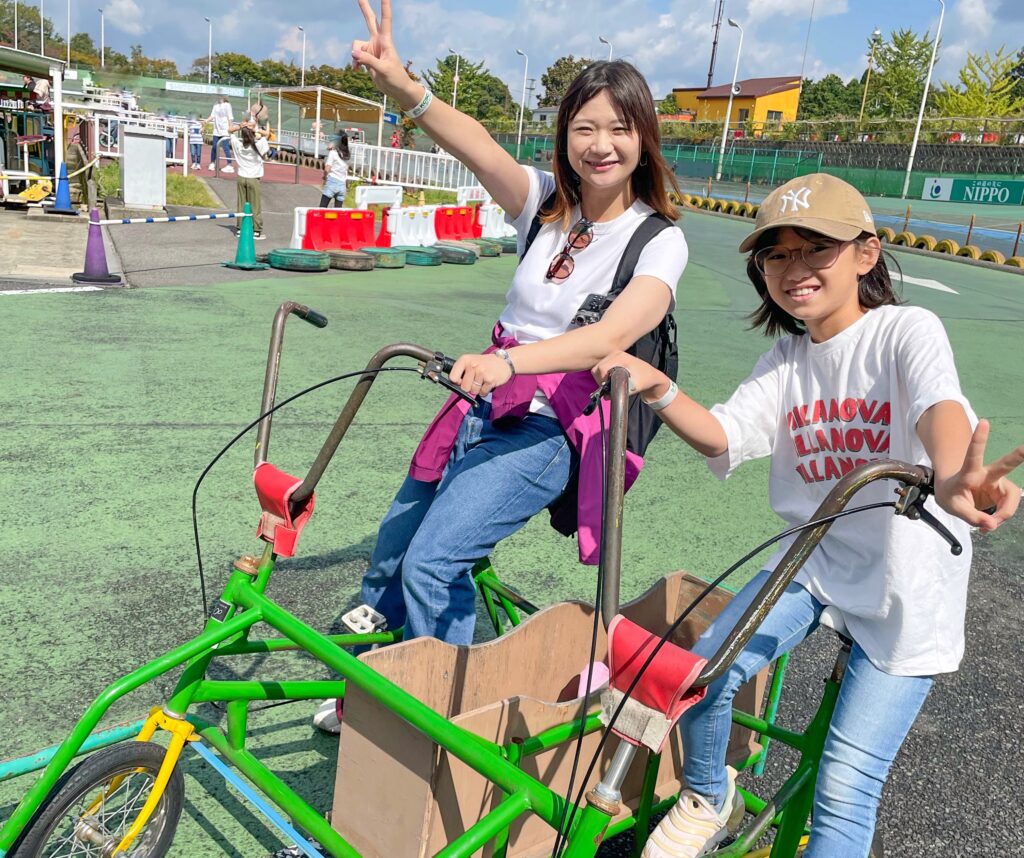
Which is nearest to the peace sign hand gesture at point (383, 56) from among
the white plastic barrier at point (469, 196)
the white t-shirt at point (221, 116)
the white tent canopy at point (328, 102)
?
the white plastic barrier at point (469, 196)

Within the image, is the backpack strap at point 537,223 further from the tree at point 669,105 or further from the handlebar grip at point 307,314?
the tree at point 669,105

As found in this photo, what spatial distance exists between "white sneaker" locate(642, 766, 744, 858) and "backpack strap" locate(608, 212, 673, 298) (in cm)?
127

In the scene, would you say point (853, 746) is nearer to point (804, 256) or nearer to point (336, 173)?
point (804, 256)

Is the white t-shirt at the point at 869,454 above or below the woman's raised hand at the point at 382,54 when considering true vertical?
below

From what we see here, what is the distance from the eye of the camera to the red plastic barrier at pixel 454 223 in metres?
15.1

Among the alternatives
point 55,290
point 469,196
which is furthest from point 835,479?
point 469,196

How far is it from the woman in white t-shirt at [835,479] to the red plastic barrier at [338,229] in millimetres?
10872

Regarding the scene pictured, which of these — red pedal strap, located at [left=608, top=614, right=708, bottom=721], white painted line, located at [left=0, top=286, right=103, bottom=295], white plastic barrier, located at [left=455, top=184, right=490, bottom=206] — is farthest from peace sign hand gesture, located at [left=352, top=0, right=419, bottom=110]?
white plastic barrier, located at [left=455, top=184, right=490, bottom=206]

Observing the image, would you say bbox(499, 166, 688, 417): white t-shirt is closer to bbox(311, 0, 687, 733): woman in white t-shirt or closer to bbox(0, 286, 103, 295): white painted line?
bbox(311, 0, 687, 733): woman in white t-shirt

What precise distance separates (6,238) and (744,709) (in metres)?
12.8

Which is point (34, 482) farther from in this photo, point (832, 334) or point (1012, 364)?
point (1012, 364)

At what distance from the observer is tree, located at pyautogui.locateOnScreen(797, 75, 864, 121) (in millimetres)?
83125

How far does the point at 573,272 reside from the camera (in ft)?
8.36

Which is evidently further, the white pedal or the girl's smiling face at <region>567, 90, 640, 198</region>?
the white pedal
